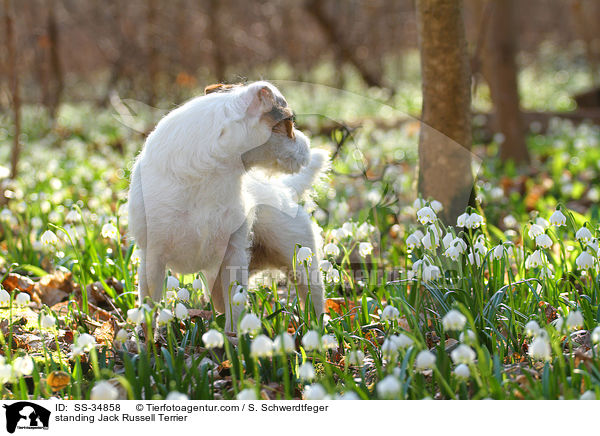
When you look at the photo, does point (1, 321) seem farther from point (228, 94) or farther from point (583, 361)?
point (583, 361)

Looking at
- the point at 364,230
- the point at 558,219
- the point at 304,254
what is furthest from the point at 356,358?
the point at 364,230

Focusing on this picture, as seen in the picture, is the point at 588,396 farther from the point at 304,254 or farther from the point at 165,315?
the point at 165,315

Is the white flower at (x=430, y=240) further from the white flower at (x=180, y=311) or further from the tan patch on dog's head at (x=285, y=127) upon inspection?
the white flower at (x=180, y=311)

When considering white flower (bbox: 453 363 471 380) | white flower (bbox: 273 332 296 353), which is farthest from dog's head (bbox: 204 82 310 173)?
white flower (bbox: 453 363 471 380)

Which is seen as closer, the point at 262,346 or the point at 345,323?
the point at 262,346

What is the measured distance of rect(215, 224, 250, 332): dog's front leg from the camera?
305cm

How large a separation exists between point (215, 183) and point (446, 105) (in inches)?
85.1

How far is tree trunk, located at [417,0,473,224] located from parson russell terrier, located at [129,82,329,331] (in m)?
1.63

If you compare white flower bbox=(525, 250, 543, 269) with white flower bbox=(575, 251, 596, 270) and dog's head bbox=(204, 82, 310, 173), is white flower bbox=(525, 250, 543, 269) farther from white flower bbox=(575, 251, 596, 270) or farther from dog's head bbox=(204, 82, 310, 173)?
dog's head bbox=(204, 82, 310, 173)

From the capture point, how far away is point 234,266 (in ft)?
10.2

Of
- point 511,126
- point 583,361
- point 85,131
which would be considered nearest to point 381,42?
point 85,131
